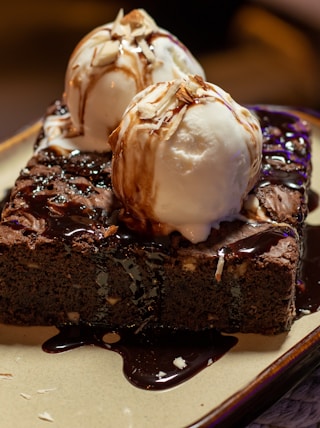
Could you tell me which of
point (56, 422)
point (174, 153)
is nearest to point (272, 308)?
point (174, 153)

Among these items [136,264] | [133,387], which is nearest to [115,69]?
[136,264]

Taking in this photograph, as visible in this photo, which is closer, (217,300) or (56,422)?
(56,422)

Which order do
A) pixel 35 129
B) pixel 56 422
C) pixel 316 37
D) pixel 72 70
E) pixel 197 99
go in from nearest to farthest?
pixel 56 422
pixel 197 99
pixel 72 70
pixel 35 129
pixel 316 37

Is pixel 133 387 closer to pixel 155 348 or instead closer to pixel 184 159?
pixel 155 348

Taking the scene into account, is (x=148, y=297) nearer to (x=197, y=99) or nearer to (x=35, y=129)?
(x=197, y=99)

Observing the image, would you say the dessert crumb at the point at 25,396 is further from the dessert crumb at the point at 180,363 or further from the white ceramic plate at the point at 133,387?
the dessert crumb at the point at 180,363

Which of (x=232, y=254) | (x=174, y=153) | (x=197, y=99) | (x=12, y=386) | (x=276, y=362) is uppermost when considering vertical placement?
(x=197, y=99)
